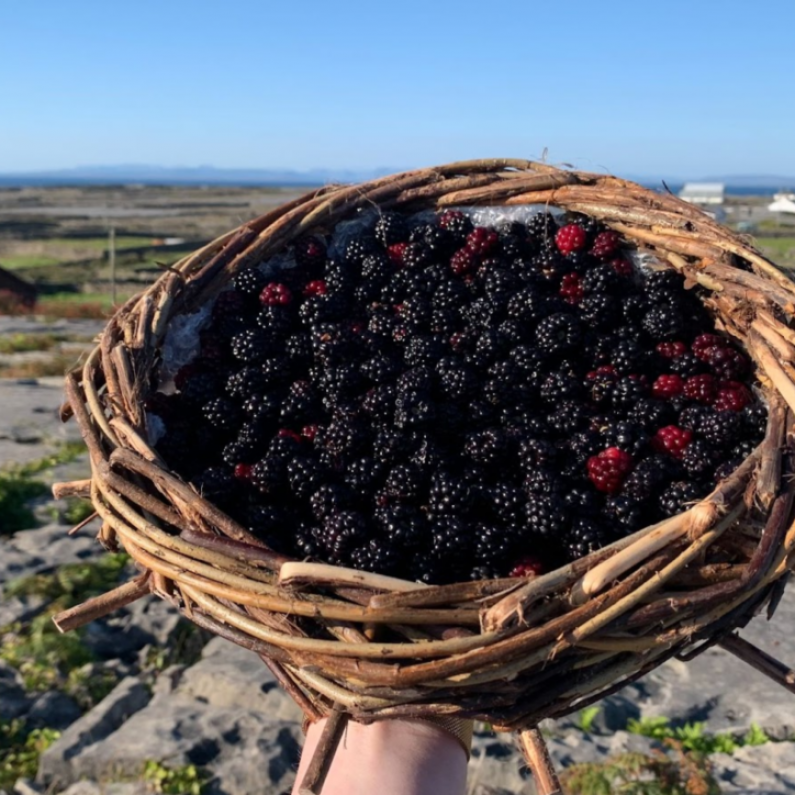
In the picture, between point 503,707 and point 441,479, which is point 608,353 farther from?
Answer: point 503,707

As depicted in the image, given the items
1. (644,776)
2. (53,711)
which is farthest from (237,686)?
(644,776)

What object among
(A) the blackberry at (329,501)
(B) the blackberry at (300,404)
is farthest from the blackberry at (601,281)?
(A) the blackberry at (329,501)

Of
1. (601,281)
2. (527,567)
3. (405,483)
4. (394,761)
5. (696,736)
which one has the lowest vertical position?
(696,736)

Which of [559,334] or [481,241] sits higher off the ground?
[481,241]

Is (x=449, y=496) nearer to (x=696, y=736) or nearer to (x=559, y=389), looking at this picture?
(x=559, y=389)

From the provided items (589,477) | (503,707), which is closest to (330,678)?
(503,707)

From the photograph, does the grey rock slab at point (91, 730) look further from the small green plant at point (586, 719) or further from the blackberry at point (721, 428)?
the blackberry at point (721, 428)
